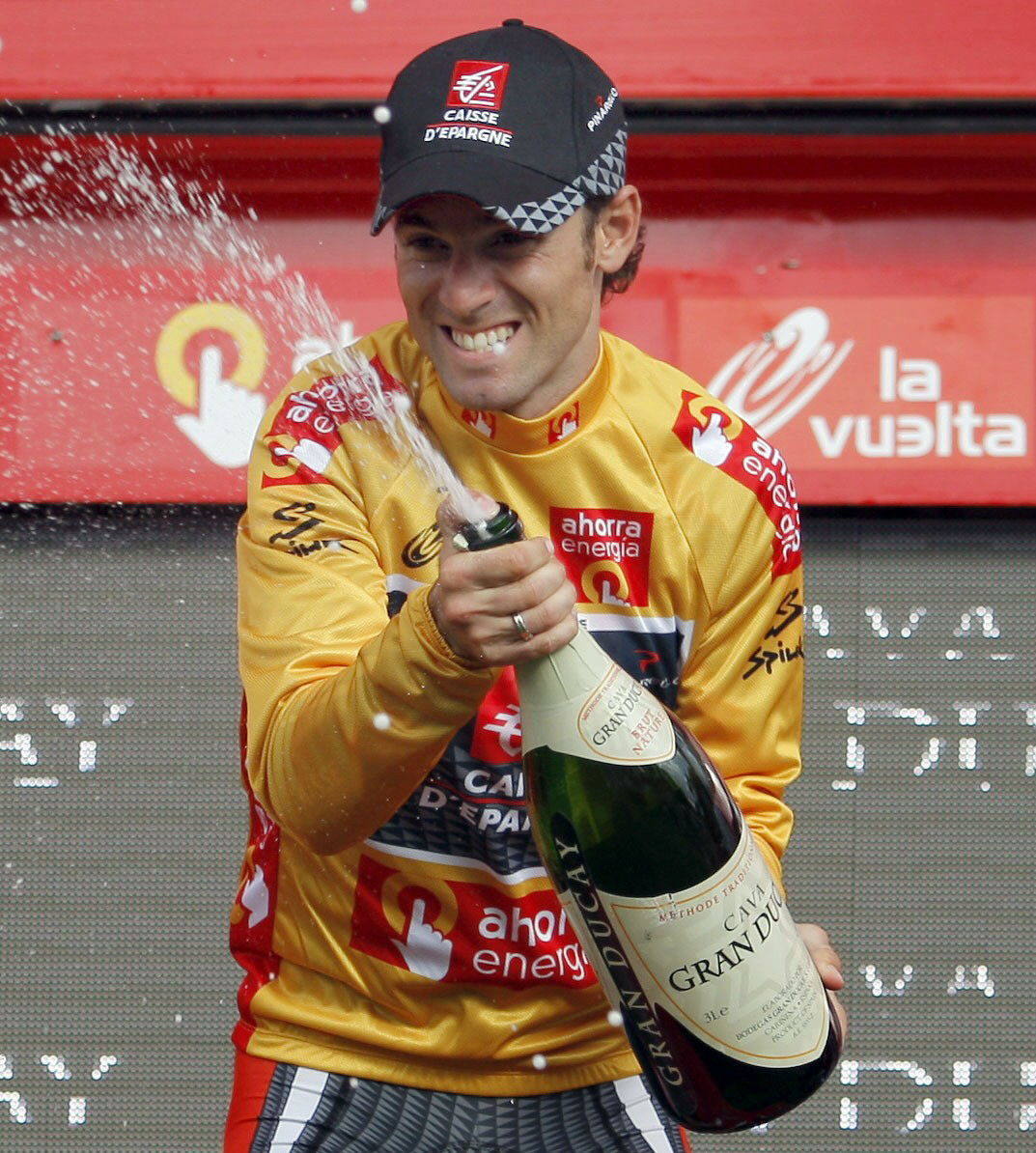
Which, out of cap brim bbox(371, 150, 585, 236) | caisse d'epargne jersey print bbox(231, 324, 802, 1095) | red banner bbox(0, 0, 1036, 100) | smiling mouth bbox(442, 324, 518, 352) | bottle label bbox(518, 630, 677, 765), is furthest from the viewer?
red banner bbox(0, 0, 1036, 100)

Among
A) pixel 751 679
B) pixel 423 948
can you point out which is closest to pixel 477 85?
pixel 751 679

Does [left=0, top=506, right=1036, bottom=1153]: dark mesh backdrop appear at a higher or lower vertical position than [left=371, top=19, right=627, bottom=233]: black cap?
lower

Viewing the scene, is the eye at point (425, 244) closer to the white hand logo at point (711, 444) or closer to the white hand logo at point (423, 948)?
the white hand logo at point (711, 444)

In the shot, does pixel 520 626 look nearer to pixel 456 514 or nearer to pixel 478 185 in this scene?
pixel 456 514

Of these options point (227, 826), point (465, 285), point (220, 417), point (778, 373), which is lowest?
point (227, 826)

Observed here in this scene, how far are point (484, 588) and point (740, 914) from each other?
0.44 metres

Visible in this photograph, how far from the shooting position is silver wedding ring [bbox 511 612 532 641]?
1.41 metres

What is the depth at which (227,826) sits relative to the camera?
3.47 m

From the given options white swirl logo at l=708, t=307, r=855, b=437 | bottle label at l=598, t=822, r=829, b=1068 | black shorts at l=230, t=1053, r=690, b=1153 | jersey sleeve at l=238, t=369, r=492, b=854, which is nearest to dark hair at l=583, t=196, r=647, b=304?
jersey sleeve at l=238, t=369, r=492, b=854

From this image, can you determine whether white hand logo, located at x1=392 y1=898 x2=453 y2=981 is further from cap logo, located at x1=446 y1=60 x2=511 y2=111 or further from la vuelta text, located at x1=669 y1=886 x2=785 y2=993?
cap logo, located at x1=446 y1=60 x2=511 y2=111

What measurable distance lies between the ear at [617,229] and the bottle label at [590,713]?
24.4 inches

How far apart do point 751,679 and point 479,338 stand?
1.84 ft

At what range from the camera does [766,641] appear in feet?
6.66

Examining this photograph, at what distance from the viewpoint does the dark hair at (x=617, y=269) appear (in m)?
1.88
